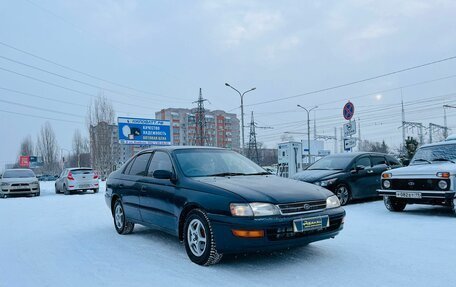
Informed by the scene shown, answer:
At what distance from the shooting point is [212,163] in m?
5.73

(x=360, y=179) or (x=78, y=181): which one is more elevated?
(x=360, y=179)

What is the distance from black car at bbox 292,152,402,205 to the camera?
408 inches

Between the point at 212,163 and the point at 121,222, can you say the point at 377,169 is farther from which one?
the point at 121,222

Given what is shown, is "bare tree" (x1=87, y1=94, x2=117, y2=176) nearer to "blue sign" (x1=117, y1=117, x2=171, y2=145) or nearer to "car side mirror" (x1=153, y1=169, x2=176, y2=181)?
"blue sign" (x1=117, y1=117, x2=171, y2=145)

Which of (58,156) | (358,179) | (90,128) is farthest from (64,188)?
(58,156)

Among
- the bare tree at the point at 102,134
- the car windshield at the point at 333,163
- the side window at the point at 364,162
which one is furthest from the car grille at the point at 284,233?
the bare tree at the point at 102,134

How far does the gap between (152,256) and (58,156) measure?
8014cm

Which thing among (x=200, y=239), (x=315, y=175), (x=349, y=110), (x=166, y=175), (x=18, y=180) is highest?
(x=349, y=110)

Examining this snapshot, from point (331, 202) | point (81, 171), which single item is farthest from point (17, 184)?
point (331, 202)

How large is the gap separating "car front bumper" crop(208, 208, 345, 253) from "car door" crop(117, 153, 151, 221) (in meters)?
2.18

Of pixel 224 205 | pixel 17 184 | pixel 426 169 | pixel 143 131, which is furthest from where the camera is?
pixel 143 131

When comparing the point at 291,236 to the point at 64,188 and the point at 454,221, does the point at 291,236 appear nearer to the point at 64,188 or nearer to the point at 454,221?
the point at 454,221

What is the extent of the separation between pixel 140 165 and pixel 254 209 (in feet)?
9.58

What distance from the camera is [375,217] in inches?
318
